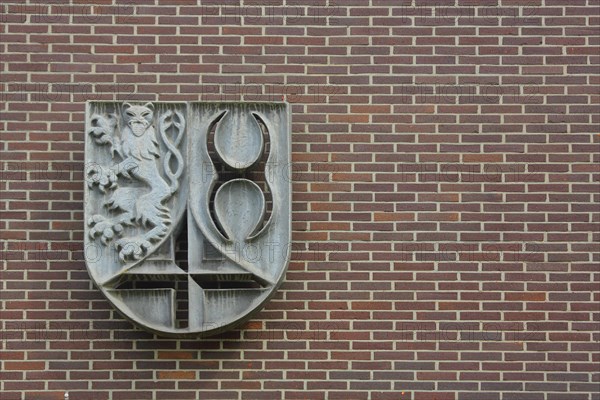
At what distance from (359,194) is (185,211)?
3.69ft

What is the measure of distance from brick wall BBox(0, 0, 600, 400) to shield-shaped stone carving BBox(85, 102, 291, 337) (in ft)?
0.84

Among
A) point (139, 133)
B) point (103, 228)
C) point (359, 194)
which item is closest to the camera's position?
point (103, 228)

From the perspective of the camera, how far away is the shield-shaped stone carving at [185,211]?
6449 mm

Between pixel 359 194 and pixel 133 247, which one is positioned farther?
pixel 359 194

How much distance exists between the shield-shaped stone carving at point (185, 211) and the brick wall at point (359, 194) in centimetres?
25

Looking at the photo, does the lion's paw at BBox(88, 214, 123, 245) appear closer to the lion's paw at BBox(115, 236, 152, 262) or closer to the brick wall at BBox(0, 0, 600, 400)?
the lion's paw at BBox(115, 236, 152, 262)

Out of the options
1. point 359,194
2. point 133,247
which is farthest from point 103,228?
point 359,194

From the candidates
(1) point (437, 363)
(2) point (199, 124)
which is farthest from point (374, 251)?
(2) point (199, 124)

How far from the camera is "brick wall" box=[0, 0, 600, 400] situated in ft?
21.8

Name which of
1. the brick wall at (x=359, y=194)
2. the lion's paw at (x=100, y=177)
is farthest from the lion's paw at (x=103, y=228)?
the brick wall at (x=359, y=194)

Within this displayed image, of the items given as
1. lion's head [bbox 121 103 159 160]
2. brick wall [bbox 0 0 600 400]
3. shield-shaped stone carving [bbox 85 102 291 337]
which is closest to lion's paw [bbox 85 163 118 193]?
shield-shaped stone carving [bbox 85 102 291 337]

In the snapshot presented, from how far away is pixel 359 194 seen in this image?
22.3ft

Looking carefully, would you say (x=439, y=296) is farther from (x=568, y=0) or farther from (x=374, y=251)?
(x=568, y=0)

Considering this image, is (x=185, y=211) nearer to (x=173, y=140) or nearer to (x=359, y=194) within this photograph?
(x=173, y=140)
